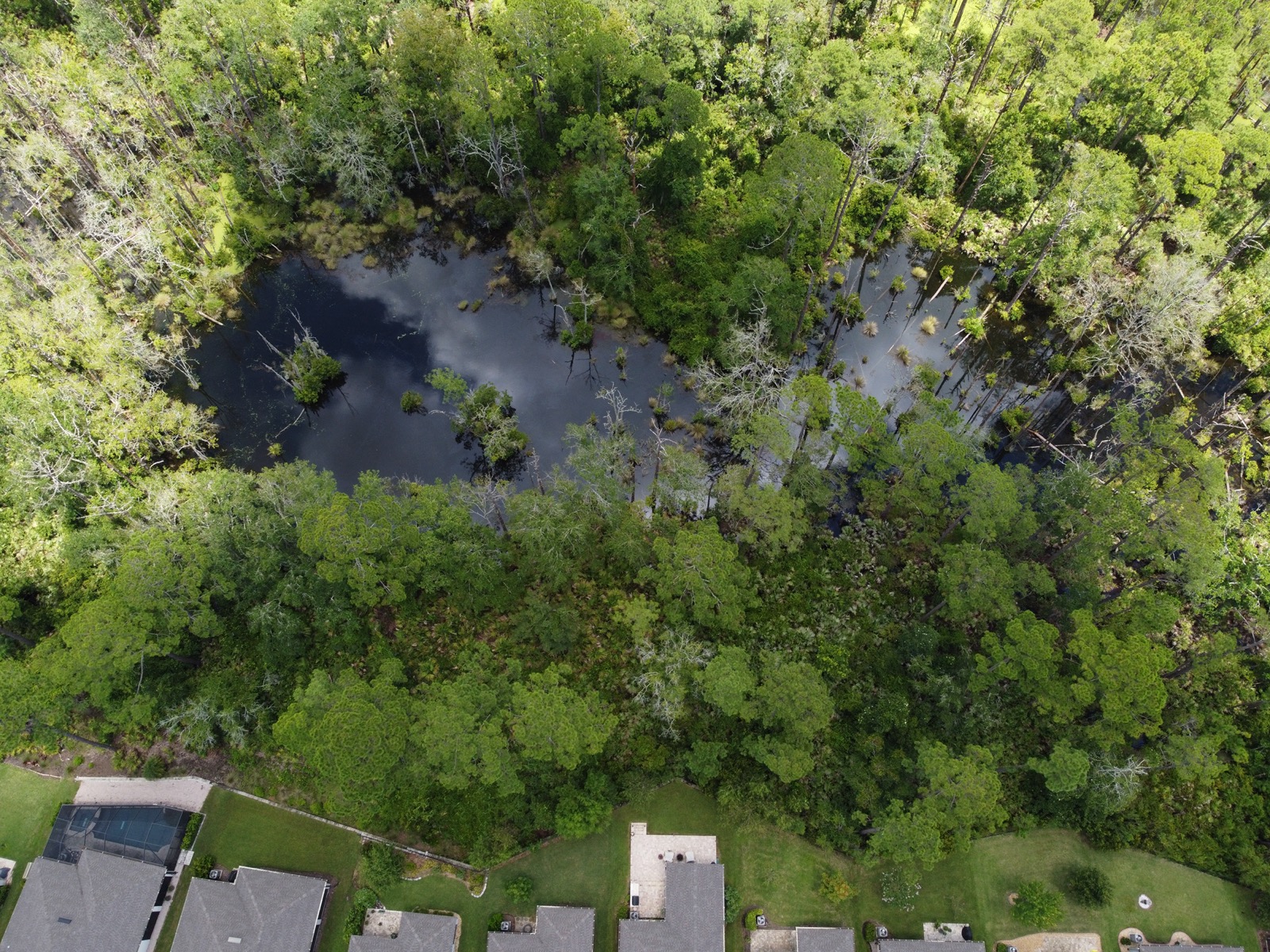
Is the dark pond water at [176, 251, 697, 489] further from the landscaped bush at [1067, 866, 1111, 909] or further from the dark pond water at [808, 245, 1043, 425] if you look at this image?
the landscaped bush at [1067, 866, 1111, 909]

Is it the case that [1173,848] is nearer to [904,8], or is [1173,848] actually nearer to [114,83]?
[904,8]

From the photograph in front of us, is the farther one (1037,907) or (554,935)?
(1037,907)

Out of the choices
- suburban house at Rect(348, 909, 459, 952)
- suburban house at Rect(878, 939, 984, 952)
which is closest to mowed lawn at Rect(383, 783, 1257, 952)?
suburban house at Rect(348, 909, 459, 952)

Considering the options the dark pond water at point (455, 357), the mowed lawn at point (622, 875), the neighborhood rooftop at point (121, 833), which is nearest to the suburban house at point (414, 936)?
the mowed lawn at point (622, 875)

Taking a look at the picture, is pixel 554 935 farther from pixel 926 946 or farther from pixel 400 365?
pixel 400 365

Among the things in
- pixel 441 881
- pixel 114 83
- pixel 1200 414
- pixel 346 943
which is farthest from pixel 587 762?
pixel 114 83

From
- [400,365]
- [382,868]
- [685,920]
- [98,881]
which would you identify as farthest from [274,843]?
[400,365]

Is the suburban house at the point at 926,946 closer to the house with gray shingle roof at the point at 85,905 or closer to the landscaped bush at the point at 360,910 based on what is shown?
the landscaped bush at the point at 360,910

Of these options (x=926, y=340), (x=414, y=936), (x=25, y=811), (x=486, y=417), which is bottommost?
(x=414, y=936)
